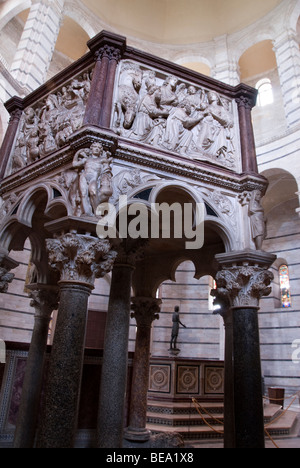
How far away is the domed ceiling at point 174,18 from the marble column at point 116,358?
1581cm

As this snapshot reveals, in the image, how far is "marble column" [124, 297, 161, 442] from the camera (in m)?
6.74

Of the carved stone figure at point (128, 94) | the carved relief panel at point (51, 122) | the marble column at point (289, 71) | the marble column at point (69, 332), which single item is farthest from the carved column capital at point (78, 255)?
the marble column at point (289, 71)

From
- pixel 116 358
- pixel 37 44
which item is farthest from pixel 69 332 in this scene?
pixel 37 44

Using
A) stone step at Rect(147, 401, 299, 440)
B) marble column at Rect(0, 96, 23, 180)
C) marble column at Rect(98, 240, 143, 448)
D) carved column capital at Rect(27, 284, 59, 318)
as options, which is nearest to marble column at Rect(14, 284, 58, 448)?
carved column capital at Rect(27, 284, 59, 318)

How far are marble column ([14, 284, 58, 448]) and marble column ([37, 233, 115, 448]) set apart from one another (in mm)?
2406

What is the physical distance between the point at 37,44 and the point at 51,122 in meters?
9.35

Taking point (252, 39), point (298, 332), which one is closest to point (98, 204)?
point (298, 332)

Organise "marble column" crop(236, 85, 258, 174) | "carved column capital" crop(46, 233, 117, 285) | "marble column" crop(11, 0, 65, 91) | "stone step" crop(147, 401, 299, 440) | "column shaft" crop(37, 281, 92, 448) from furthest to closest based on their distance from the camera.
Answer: "marble column" crop(11, 0, 65, 91) → "stone step" crop(147, 401, 299, 440) → "marble column" crop(236, 85, 258, 174) → "carved column capital" crop(46, 233, 117, 285) → "column shaft" crop(37, 281, 92, 448)

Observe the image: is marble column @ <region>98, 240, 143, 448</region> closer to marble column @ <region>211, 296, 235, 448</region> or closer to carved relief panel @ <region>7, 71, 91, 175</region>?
marble column @ <region>211, 296, 235, 448</region>

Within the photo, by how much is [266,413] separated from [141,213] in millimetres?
7427

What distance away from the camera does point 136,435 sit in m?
6.60

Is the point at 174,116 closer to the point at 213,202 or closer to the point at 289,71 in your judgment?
the point at 213,202

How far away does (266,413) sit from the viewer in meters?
9.79

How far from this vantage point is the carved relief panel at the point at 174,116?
227 inches
